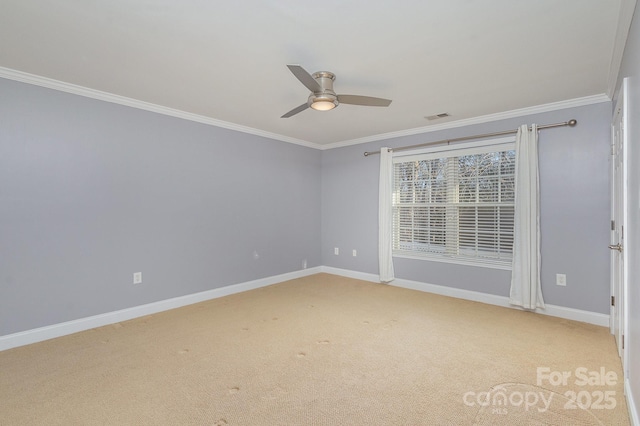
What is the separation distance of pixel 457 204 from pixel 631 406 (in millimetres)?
2792

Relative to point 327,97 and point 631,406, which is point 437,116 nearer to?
point 327,97

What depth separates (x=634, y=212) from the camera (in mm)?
1771

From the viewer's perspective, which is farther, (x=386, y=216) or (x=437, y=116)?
(x=386, y=216)

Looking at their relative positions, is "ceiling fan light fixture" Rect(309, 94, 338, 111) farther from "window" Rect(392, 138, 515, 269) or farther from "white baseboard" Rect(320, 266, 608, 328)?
"white baseboard" Rect(320, 266, 608, 328)

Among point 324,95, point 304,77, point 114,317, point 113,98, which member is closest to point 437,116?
point 324,95

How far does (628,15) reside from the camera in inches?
72.6

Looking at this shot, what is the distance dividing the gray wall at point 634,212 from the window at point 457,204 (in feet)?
6.28

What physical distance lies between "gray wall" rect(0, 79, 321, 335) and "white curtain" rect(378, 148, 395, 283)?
173 cm

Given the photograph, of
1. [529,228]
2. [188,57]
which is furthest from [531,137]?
[188,57]

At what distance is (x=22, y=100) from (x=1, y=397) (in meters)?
2.42

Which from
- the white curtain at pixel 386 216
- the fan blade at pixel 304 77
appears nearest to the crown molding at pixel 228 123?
the white curtain at pixel 386 216

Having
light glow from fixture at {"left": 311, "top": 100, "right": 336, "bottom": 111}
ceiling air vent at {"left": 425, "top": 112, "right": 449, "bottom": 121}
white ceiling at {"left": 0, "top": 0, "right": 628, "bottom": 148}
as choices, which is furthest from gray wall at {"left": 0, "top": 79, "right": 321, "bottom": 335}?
ceiling air vent at {"left": 425, "top": 112, "right": 449, "bottom": 121}

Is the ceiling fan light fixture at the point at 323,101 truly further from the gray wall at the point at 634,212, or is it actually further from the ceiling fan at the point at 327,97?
the gray wall at the point at 634,212

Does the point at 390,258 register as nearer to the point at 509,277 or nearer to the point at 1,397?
the point at 509,277
